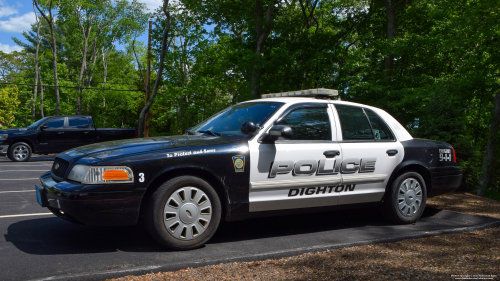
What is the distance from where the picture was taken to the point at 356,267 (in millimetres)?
3598

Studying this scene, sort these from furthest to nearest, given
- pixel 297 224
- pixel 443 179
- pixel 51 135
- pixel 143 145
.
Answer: pixel 51 135
pixel 443 179
pixel 297 224
pixel 143 145

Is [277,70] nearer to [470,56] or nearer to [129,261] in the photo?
[470,56]

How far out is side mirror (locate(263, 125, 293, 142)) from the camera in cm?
433

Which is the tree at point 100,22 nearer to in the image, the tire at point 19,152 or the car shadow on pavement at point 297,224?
the tire at point 19,152

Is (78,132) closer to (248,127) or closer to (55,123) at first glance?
(55,123)

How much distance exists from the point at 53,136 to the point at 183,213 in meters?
14.9

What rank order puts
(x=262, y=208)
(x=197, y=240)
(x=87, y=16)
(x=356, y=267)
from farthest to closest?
(x=87, y=16)
(x=262, y=208)
(x=197, y=240)
(x=356, y=267)

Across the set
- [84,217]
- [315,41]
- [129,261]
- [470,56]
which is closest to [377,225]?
[129,261]

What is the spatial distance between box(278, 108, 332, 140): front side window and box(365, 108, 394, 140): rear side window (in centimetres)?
78

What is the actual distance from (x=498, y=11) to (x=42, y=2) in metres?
32.6

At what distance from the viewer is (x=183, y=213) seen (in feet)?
13.1

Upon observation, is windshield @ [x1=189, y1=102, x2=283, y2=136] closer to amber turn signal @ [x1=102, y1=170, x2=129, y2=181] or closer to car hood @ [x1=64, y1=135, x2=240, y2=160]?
car hood @ [x1=64, y1=135, x2=240, y2=160]

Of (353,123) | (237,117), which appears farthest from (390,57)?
(237,117)

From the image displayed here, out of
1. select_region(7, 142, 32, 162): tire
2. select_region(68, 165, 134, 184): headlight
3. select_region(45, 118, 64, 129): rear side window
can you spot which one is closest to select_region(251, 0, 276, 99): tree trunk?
select_region(45, 118, 64, 129): rear side window
